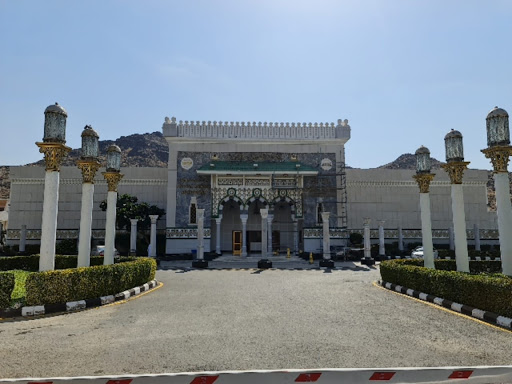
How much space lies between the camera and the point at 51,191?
9.35 meters

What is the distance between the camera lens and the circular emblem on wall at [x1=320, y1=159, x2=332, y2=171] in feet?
92.9

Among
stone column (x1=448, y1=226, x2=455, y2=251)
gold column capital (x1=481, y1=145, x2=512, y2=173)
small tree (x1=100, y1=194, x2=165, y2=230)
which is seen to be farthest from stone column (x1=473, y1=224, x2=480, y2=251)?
small tree (x1=100, y1=194, x2=165, y2=230)

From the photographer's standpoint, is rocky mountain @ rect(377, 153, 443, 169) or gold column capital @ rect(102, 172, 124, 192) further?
rocky mountain @ rect(377, 153, 443, 169)

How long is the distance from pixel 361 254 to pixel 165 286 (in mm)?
15889

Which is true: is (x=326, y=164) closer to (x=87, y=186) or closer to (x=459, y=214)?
(x=459, y=214)

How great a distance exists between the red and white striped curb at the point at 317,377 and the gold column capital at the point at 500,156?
713cm

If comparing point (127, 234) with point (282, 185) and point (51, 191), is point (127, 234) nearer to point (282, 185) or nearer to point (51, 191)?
point (282, 185)

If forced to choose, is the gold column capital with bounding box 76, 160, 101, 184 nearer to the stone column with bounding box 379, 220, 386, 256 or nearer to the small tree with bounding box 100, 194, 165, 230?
the small tree with bounding box 100, 194, 165, 230

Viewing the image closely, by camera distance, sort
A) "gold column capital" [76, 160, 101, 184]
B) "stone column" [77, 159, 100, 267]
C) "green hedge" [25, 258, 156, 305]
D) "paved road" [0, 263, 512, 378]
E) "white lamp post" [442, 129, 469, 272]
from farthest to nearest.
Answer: "gold column capital" [76, 160, 101, 184] → "stone column" [77, 159, 100, 267] → "white lamp post" [442, 129, 469, 272] → "green hedge" [25, 258, 156, 305] → "paved road" [0, 263, 512, 378]

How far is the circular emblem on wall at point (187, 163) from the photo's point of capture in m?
28.0

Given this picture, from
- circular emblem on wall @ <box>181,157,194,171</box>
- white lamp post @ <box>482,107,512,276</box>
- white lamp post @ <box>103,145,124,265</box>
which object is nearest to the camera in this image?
white lamp post @ <box>482,107,512,276</box>

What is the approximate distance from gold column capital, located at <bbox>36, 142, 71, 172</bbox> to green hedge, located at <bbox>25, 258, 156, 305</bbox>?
2.71 meters

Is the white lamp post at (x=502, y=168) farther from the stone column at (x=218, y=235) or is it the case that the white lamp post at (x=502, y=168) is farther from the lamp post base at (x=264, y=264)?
the stone column at (x=218, y=235)

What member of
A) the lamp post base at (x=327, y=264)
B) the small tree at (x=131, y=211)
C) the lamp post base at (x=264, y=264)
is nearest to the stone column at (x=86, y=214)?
the lamp post base at (x=264, y=264)
